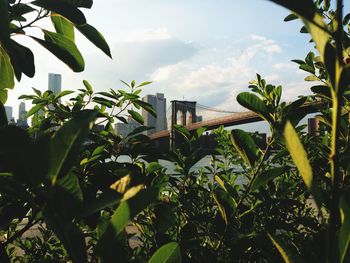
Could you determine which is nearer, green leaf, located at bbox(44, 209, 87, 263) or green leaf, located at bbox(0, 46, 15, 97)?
green leaf, located at bbox(44, 209, 87, 263)

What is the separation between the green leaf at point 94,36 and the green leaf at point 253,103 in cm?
40

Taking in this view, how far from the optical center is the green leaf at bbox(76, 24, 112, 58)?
977 mm

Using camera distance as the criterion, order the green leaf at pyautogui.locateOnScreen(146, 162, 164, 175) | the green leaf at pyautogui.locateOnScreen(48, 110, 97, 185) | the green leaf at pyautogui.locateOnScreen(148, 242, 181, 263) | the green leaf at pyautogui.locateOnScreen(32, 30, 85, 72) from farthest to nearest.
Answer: the green leaf at pyautogui.locateOnScreen(146, 162, 164, 175) → the green leaf at pyautogui.locateOnScreen(32, 30, 85, 72) → the green leaf at pyautogui.locateOnScreen(148, 242, 181, 263) → the green leaf at pyautogui.locateOnScreen(48, 110, 97, 185)

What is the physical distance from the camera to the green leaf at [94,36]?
977 mm

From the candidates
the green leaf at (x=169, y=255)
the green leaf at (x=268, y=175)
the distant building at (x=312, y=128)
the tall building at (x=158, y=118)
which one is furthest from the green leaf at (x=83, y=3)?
the tall building at (x=158, y=118)

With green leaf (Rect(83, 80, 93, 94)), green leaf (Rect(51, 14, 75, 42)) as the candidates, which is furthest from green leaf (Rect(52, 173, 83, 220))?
green leaf (Rect(83, 80, 93, 94))

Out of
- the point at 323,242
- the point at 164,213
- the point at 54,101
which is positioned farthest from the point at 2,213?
the point at 54,101

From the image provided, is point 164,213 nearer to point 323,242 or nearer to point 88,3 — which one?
point 323,242

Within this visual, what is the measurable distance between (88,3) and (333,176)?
2.98 ft

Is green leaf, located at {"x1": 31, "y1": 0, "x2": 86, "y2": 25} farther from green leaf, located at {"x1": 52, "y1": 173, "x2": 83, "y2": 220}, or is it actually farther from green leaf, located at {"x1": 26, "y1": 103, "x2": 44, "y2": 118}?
green leaf, located at {"x1": 26, "y1": 103, "x2": 44, "y2": 118}

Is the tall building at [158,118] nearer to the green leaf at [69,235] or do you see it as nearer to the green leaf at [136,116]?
the green leaf at [136,116]

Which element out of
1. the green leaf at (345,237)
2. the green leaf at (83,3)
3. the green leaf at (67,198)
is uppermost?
the green leaf at (83,3)

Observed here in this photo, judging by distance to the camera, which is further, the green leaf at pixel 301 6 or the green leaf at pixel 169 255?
the green leaf at pixel 169 255

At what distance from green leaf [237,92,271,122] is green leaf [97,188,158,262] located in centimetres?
40
